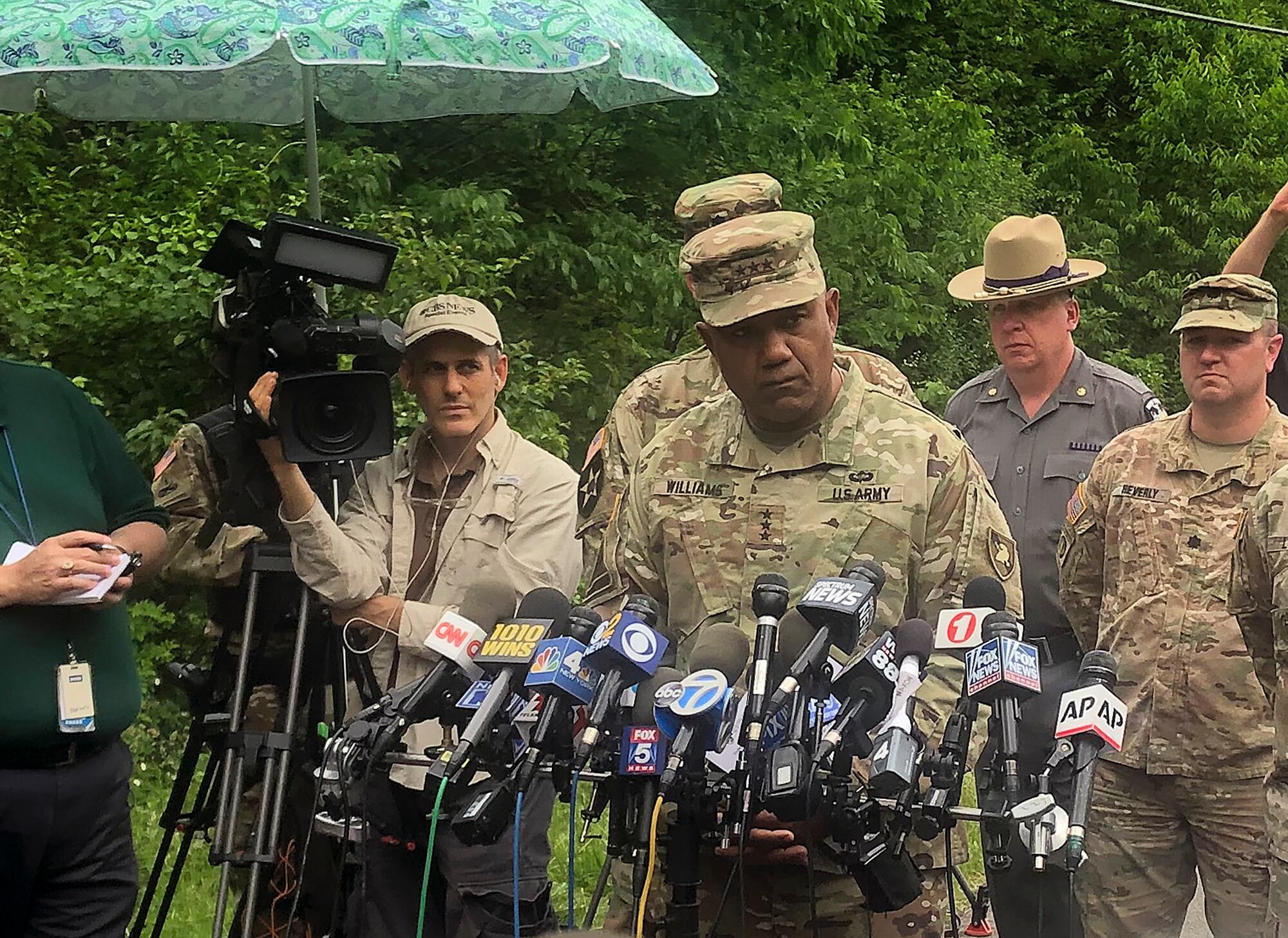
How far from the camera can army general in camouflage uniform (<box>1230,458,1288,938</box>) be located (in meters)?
3.57

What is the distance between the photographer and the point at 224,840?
12.2ft

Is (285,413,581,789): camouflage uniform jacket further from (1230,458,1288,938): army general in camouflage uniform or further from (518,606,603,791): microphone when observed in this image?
(1230,458,1288,938): army general in camouflage uniform

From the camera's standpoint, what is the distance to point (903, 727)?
2.52 meters

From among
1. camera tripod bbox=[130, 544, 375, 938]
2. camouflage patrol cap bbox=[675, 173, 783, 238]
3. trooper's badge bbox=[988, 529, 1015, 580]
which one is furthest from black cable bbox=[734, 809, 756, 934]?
camouflage patrol cap bbox=[675, 173, 783, 238]

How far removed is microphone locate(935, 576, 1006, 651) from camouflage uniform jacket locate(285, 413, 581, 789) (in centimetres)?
150

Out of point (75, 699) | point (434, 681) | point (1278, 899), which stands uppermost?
point (434, 681)

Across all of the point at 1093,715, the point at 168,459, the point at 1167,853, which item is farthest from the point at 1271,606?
the point at 168,459

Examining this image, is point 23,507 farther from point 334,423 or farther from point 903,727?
point 903,727

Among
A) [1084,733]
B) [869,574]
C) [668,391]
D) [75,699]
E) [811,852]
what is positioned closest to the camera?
[1084,733]

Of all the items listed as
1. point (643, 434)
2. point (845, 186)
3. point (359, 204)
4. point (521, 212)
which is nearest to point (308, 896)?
point (643, 434)

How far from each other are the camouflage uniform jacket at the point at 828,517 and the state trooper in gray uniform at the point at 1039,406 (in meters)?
1.49

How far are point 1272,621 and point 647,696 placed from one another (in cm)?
185

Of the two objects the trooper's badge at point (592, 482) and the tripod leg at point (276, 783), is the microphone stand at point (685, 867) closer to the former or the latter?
the tripod leg at point (276, 783)

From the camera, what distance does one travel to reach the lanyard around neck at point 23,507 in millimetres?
3545
